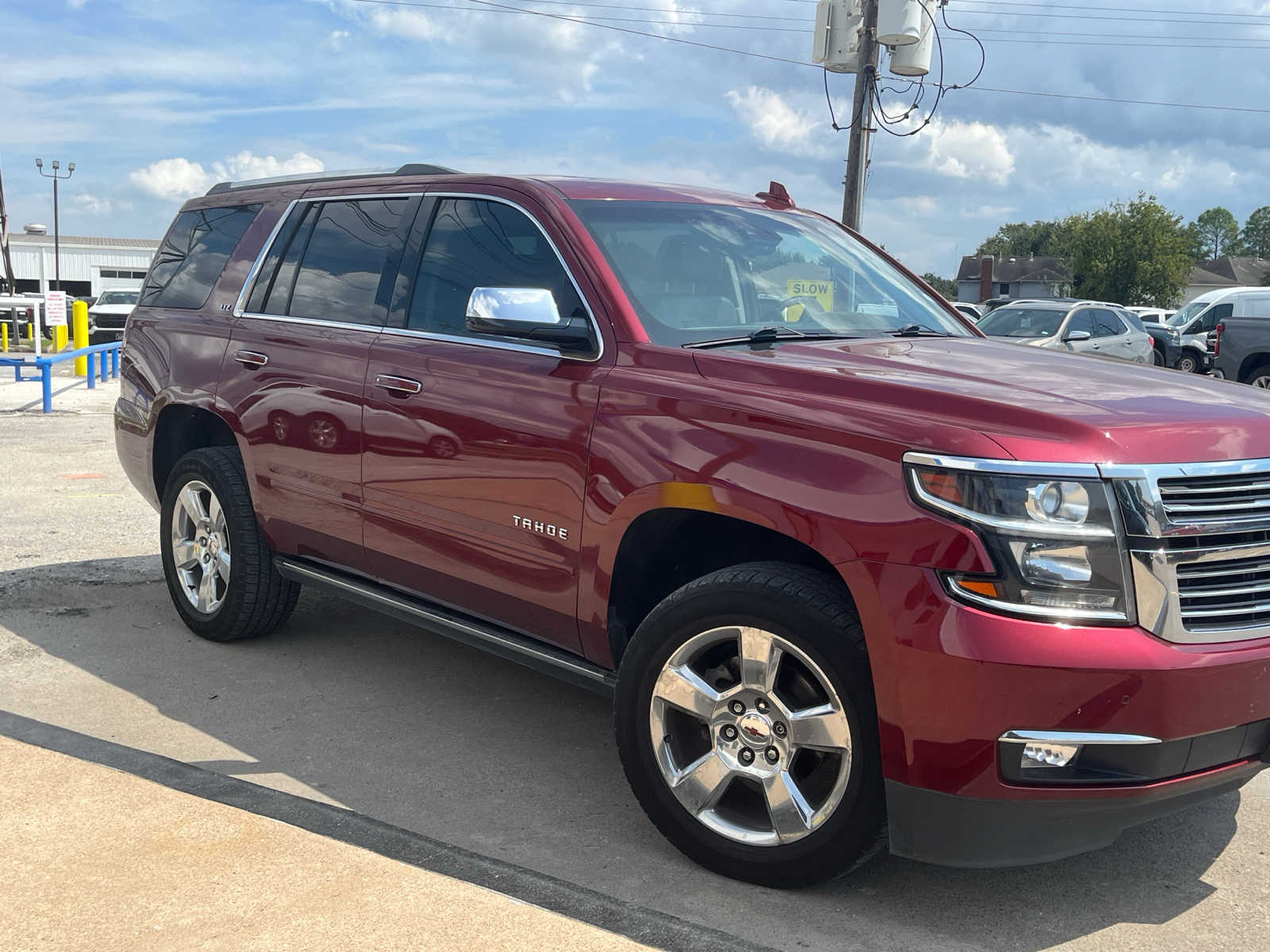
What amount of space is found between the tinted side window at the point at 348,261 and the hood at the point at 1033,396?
159 cm

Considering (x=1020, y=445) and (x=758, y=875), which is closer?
(x=1020, y=445)

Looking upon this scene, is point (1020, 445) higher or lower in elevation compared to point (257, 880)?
higher

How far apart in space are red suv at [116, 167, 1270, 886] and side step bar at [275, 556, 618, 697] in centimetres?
1

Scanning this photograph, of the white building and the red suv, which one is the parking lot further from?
the white building

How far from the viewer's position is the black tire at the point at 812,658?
2.93 m

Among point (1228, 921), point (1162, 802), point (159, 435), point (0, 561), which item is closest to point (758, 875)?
point (1162, 802)

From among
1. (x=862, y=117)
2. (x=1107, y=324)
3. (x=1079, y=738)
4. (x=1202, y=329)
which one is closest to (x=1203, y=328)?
(x=1202, y=329)

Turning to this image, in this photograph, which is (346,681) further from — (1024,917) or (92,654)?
(1024,917)

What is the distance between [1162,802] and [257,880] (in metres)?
2.21

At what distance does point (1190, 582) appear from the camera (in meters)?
2.77

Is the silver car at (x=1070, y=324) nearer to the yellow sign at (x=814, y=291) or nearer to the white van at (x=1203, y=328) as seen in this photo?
the white van at (x=1203, y=328)

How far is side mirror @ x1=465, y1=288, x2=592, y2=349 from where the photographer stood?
3.61 m

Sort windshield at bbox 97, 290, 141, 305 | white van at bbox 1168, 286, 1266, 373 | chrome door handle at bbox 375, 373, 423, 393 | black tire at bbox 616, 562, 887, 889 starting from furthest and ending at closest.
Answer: windshield at bbox 97, 290, 141, 305 < white van at bbox 1168, 286, 1266, 373 < chrome door handle at bbox 375, 373, 423, 393 < black tire at bbox 616, 562, 887, 889

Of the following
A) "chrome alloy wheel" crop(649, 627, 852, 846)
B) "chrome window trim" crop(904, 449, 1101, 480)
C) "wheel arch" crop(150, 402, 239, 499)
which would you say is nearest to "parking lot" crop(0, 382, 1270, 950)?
"chrome alloy wheel" crop(649, 627, 852, 846)
